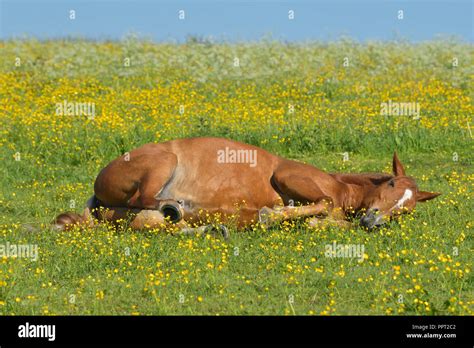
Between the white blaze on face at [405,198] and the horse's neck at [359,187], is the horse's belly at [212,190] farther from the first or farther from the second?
the white blaze on face at [405,198]

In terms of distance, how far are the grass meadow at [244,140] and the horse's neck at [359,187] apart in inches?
26.1

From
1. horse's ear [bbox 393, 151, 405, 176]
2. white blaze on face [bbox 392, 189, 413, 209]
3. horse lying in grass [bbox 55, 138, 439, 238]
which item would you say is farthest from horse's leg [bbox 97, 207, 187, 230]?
horse's ear [bbox 393, 151, 405, 176]

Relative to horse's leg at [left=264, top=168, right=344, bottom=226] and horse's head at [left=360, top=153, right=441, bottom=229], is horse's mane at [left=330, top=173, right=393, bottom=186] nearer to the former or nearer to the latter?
horse's head at [left=360, top=153, right=441, bottom=229]

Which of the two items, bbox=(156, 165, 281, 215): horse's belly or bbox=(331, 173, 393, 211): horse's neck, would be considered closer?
bbox=(156, 165, 281, 215): horse's belly

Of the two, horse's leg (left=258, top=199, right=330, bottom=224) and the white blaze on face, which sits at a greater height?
the white blaze on face

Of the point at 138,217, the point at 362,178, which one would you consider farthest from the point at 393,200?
the point at 138,217

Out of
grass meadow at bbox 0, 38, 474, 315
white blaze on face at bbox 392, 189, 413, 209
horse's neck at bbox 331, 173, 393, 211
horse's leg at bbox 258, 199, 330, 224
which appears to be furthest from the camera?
horse's neck at bbox 331, 173, 393, 211

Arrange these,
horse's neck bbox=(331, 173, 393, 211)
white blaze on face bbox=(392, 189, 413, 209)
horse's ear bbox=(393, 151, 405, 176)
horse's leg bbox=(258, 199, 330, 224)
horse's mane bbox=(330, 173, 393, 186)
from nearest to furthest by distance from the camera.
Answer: white blaze on face bbox=(392, 189, 413, 209), horse's leg bbox=(258, 199, 330, 224), horse's ear bbox=(393, 151, 405, 176), horse's neck bbox=(331, 173, 393, 211), horse's mane bbox=(330, 173, 393, 186)

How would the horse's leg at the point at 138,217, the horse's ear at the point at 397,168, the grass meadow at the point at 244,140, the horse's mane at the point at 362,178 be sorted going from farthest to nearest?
the horse's mane at the point at 362,178
the horse's ear at the point at 397,168
the horse's leg at the point at 138,217
the grass meadow at the point at 244,140

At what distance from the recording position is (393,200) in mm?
11531

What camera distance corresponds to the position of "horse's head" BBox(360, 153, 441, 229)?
37.6ft

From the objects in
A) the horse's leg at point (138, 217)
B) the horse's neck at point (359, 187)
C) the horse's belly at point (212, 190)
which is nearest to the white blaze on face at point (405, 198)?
the horse's neck at point (359, 187)

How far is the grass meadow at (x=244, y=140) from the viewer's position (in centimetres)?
903

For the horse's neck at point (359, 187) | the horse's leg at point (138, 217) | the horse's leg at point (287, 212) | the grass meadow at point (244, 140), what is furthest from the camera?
the horse's neck at point (359, 187)
